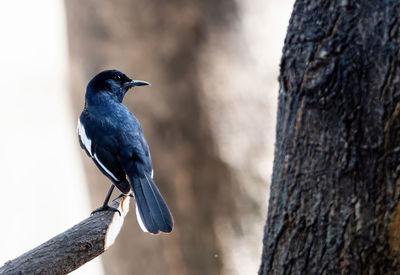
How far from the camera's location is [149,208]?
107 inches

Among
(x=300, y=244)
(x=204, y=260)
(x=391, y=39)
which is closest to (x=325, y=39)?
(x=391, y=39)

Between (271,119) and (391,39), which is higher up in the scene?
(271,119)

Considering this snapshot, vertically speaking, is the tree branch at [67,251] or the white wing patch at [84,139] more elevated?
the white wing patch at [84,139]

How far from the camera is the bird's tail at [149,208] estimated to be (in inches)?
103

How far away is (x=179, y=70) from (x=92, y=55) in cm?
79

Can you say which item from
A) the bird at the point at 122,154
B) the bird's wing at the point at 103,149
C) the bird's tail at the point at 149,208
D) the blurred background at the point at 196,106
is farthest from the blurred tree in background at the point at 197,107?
the bird's tail at the point at 149,208

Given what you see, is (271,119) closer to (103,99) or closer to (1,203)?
(103,99)

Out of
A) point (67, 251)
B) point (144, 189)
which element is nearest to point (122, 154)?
point (144, 189)

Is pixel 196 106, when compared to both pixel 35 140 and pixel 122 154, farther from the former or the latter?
pixel 35 140

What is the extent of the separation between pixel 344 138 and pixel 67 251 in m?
1.11

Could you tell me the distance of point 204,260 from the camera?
5445mm

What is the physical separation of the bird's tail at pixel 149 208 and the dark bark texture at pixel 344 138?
80 centimetres

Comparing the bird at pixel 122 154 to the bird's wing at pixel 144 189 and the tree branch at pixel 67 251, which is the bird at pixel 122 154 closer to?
the bird's wing at pixel 144 189

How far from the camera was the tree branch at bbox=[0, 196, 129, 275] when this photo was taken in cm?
221
